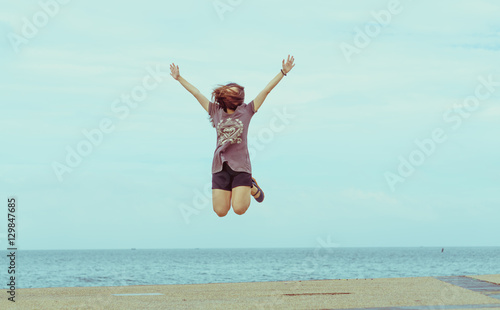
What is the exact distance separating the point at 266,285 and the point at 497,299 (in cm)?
635

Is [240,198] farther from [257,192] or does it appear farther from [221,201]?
[257,192]

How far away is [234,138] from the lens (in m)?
9.38

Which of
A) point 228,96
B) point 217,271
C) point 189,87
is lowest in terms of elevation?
point 217,271

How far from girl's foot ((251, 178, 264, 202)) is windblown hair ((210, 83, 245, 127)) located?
1.42 meters

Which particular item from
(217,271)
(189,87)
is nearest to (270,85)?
(189,87)

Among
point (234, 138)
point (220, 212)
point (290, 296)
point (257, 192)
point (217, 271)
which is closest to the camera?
point (234, 138)

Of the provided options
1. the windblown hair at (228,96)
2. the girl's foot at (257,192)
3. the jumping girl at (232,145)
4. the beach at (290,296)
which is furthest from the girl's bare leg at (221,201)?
the beach at (290,296)

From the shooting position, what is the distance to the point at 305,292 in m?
15.3

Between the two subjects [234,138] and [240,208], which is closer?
[234,138]

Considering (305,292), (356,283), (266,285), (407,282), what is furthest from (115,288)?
(407,282)

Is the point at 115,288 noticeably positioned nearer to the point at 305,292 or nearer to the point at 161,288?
the point at 161,288

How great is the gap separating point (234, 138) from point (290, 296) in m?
6.19

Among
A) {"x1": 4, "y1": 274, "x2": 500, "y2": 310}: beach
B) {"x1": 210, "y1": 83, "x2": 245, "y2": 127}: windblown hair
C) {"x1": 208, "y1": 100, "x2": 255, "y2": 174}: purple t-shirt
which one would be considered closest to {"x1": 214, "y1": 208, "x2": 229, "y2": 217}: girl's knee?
{"x1": 208, "y1": 100, "x2": 255, "y2": 174}: purple t-shirt

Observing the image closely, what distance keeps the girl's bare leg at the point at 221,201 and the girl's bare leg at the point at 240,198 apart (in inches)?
6.4
